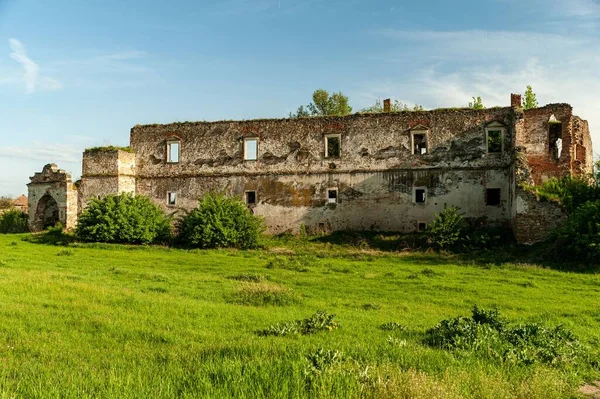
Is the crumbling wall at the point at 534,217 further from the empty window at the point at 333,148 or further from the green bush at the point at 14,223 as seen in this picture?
the green bush at the point at 14,223

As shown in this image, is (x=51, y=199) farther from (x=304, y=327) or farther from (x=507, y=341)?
(x=507, y=341)

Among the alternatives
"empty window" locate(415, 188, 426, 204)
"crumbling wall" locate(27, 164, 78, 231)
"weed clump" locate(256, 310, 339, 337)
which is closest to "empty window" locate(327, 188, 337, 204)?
"empty window" locate(415, 188, 426, 204)

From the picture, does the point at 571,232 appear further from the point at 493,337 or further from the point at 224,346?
the point at 224,346

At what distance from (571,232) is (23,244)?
2340 cm

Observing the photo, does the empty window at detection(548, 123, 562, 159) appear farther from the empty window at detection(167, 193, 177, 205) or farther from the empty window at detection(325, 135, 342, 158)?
the empty window at detection(167, 193, 177, 205)

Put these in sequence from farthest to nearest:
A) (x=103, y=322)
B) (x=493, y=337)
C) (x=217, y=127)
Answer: (x=217, y=127) < (x=103, y=322) < (x=493, y=337)

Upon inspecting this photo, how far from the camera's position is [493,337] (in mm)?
6941

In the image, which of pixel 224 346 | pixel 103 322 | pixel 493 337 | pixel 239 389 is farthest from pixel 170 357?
pixel 493 337

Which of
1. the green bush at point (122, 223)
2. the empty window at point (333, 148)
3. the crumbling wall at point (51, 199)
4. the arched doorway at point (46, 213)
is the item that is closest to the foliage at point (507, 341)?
the green bush at point (122, 223)

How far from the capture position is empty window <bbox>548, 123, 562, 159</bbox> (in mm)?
24000

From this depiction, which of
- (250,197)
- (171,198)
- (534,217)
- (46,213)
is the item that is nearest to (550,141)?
(534,217)

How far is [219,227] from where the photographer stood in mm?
22953

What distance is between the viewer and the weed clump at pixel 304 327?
7.91 metres

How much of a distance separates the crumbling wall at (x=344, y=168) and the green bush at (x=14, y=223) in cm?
893
